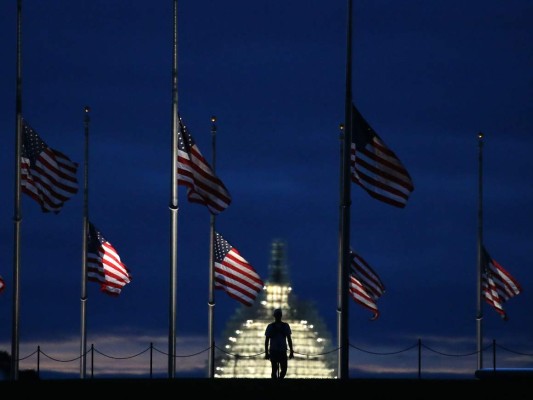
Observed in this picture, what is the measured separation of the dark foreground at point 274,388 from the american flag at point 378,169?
8431 mm

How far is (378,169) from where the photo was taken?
158 ft

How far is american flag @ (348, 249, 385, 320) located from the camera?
62062 mm

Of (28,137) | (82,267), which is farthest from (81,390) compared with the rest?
(82,267)

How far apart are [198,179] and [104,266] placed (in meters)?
10.8

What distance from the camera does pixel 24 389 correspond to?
3631cm

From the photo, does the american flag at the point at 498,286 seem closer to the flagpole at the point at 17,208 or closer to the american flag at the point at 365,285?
the american flag at the point at 365,285

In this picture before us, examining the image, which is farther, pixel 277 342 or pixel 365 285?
pixel 365 285

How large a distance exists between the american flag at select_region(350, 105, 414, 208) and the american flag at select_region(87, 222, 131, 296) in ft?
44.9

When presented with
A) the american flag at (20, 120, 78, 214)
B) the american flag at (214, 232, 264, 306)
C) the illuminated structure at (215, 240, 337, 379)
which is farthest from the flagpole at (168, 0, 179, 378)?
the illuminated structure at (215, 240, 337, 379)

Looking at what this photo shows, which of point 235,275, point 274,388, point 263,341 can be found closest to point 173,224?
point 235,275

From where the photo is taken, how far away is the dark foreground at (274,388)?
35781mm

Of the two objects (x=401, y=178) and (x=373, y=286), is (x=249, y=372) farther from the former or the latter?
(x=401, y=178)

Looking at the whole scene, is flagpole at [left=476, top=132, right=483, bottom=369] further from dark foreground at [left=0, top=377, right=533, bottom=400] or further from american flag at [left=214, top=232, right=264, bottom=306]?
dark foreground at [left=0, top=377, right=533, bottom=400]

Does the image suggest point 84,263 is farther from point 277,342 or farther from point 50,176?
point 277,342
